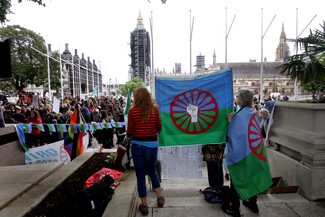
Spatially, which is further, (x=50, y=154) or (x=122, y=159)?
(x=50, y=154)

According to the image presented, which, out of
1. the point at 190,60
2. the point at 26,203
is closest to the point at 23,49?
the point at 190,60

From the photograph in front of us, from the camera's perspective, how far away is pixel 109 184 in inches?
157

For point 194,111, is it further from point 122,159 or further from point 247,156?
point 122,159

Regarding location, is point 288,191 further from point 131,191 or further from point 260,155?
point 131,191

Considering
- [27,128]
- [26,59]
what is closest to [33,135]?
[27,128]

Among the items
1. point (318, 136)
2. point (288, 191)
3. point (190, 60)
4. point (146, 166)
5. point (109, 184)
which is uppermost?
point (190, 60)

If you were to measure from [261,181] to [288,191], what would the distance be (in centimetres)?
100

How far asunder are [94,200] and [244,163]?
2.10 m

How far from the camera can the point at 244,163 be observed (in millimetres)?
3828

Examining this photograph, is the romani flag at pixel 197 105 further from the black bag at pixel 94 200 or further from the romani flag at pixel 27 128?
the romani flag at pixel 27 128

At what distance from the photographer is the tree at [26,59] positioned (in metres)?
46.7

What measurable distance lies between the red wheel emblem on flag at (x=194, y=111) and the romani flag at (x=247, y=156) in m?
0.70

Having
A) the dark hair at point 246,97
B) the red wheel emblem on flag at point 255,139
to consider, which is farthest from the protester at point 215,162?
the dark hair at point 246,97

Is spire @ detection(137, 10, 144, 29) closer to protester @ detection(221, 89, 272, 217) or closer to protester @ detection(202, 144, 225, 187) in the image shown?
protester @ detection(202, 144, 225, 187)
